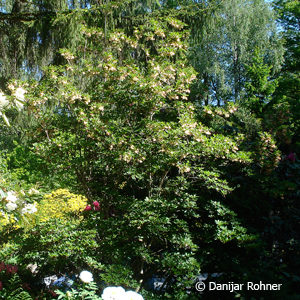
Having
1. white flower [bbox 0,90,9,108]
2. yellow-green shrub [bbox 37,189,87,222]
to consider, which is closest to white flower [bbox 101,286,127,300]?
white flower [bbox 0,90,9,108]

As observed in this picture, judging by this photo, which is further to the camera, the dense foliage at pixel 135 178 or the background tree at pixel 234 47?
the background tree at pixel 234 47

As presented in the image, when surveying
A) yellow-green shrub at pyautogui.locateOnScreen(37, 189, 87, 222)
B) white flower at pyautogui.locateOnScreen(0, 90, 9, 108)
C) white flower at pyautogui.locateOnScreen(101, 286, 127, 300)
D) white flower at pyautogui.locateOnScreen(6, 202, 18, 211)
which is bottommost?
white flower at pyautogui.locateOnScreen(101, 286, 127, 300)

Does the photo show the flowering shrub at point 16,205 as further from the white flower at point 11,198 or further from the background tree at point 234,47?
the background tree at point 234,47

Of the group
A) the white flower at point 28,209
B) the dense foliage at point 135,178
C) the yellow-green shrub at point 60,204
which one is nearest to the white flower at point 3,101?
the dense foliage at point 135,178

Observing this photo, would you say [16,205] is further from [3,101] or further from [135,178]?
[135,178]

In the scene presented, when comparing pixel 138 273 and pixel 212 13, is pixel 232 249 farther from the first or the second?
pixel 212 13

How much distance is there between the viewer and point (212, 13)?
557 cm

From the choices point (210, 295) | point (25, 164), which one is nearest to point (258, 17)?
Result: point (25, 164)

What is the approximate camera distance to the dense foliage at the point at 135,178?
2.63 m

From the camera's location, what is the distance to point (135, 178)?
142 inches

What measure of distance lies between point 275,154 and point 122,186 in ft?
6.39

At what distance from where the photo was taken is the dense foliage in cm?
263

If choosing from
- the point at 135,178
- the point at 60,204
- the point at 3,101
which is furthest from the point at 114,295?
the point at 60,204

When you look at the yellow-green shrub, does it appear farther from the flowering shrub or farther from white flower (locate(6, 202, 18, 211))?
white flower (locate(6, 202, 18, 211))
